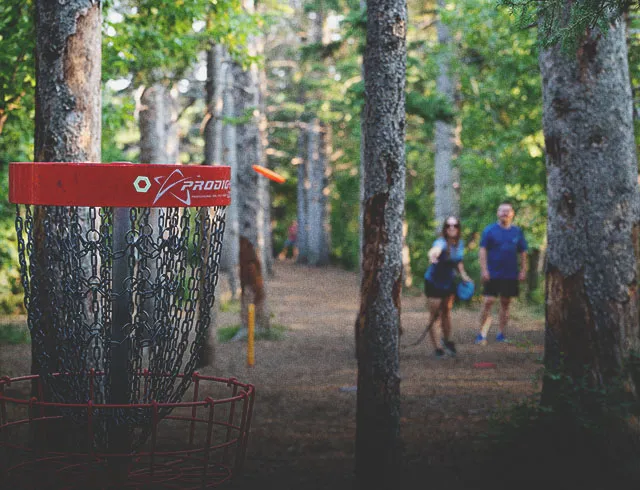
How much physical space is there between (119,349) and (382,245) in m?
2.69

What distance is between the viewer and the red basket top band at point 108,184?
343 centimetres

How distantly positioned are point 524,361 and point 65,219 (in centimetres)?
882

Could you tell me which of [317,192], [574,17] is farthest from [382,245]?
[317,192]

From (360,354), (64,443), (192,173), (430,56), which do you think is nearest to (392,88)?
(360,354)

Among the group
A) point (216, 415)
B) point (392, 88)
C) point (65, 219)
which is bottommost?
point (216, 415)

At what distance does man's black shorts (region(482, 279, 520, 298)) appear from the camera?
12.5 m

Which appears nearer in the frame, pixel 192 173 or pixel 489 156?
pixel 192 173

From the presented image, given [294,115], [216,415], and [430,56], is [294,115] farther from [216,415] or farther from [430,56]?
[216,415]

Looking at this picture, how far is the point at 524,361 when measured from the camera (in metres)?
11.5

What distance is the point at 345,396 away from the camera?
388 inches

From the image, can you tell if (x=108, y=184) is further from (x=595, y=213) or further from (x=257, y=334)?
(x=257, y=334)

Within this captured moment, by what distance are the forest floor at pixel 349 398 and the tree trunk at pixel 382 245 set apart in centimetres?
35

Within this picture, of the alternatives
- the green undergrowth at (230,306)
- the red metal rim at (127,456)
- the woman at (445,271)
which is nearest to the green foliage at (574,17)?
the red metal rim at (127,456)

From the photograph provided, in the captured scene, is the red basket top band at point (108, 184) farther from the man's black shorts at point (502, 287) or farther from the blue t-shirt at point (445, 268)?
the man's black shorts at point (502, 287)
